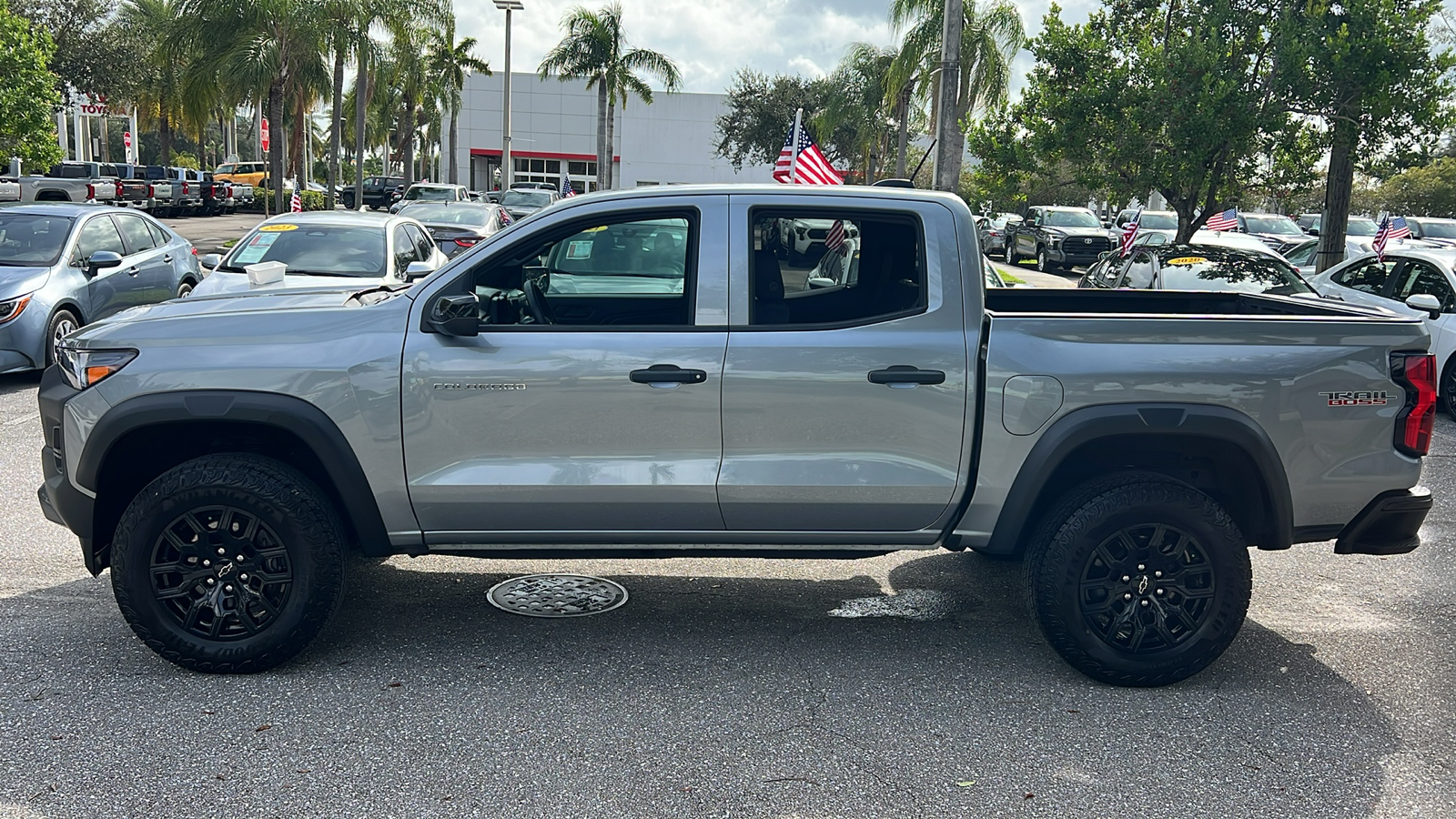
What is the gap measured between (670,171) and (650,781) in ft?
227

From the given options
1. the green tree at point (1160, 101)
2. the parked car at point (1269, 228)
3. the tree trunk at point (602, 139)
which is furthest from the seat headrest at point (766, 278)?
the tree trunk at point (602, 139)

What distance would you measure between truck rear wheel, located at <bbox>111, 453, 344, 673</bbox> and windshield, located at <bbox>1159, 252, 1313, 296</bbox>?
919cm

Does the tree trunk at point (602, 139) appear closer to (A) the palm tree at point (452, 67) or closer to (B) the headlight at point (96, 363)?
(A) the palm tree at point (452, 67)

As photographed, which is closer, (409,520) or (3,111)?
(409,520)

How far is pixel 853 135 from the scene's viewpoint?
49.8 metres

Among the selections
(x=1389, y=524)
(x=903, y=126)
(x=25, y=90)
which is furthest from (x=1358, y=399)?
(x=903, y=126)

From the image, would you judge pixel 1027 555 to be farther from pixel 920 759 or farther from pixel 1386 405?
pixel 1386 405

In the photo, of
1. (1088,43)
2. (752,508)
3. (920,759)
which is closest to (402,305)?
(752,508)

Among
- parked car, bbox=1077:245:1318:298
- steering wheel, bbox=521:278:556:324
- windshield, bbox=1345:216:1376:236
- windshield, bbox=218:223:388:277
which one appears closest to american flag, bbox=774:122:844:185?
parked car, bbox=1077:245:1318:298

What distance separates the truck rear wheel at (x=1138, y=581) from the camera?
14.2 ft

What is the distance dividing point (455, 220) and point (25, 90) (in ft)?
27.9

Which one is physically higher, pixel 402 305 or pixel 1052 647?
pixel 402 305

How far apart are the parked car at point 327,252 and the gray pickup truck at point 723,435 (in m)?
6.24

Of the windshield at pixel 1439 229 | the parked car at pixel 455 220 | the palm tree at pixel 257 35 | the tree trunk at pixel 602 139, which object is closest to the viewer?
the parked car at pixel 455 220
